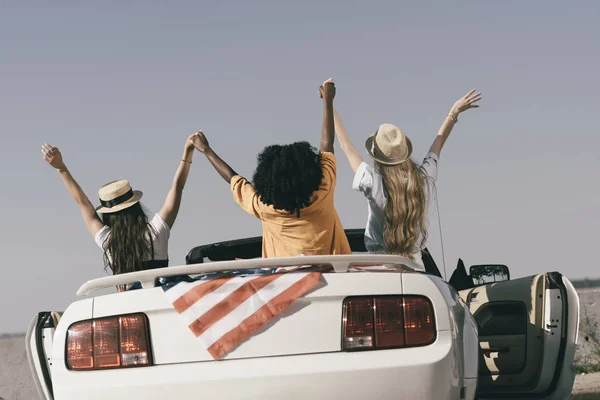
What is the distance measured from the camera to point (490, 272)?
21.2 ft

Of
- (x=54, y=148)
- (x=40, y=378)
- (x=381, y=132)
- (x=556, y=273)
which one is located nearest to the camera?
(x=40, y=378)

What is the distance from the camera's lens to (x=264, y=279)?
4777 millimetres

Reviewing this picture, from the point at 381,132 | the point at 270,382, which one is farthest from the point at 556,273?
the point at 270,382

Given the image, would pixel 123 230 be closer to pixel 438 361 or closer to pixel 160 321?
pixel 160 321

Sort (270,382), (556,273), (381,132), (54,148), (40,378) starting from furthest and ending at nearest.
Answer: (54,148) < (381,132) < (556,273) < (40,378) < (270,382)

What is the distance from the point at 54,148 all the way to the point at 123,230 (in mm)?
1249

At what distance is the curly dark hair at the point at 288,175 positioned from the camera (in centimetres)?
580

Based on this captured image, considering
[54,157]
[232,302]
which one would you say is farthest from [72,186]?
[232,302]

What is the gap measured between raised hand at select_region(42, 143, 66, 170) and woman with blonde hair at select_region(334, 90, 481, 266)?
→ 84.7 inches

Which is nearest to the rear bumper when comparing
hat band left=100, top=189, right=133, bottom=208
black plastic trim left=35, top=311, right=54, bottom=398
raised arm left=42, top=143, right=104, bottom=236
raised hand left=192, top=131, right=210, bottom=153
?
black plastic trim left=35, top=311, right=54, bottom=398

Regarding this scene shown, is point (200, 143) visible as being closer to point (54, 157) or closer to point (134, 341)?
point (54, 157)

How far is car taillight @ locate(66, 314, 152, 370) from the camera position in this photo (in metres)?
4.77

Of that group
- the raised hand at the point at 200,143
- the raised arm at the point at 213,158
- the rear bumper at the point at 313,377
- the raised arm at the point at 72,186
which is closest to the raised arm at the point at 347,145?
the raised arm at the point at 213,158

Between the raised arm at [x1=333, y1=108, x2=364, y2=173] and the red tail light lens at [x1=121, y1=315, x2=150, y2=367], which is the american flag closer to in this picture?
the red tail light lens at [x1=121, y1=315, x2=150, y2=367]
